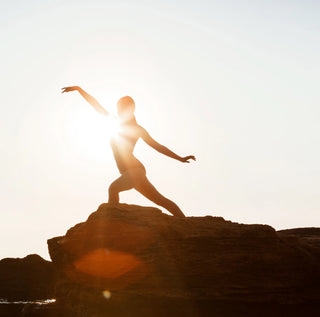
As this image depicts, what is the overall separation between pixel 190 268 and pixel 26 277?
33509 mm

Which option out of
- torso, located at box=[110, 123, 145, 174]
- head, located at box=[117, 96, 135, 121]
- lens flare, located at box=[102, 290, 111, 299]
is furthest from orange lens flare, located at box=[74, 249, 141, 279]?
head, located at box=[117, 96, 135, 121]

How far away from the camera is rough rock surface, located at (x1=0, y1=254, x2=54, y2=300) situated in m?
41.4

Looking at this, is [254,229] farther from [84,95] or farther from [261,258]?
[84,95]

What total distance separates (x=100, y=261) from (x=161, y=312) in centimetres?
216

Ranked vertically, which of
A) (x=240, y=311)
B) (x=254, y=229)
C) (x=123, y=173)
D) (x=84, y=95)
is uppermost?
(x=84, y=95)

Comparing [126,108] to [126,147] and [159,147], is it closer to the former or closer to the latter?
[126,147]

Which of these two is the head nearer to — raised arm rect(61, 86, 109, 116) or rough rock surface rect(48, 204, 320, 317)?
raised arm rect(61, 86, 109, 116)

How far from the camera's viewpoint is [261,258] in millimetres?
14000

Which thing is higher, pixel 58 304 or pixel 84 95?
pixel 84 95

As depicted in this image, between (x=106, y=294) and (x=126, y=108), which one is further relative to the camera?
(x=126, y=108)

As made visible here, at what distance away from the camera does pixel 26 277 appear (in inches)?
1750

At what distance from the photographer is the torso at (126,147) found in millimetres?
14656

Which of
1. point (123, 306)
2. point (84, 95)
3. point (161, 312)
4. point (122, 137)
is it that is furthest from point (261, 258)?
point (84, 95)

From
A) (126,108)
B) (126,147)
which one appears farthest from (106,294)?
(126,108)
